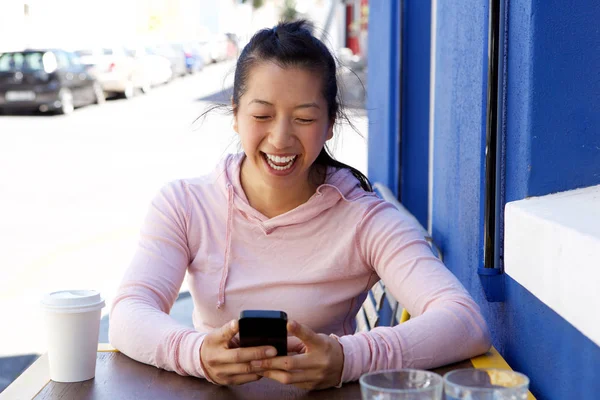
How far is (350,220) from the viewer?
2.34m

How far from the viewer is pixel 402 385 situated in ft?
4.73

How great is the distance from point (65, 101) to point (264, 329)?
18.1 meters

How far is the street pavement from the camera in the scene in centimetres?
569

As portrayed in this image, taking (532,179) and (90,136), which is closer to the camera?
(532,179)

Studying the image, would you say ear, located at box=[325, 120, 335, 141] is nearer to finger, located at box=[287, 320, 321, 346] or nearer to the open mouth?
the open mouth

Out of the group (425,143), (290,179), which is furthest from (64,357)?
(425,143)

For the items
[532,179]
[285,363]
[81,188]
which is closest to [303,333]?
[285,363]

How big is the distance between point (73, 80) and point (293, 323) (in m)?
18.5

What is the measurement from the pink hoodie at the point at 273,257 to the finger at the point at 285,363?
0.41 meters

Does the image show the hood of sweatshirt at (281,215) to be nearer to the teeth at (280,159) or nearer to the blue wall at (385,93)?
the teeth at (280,159)

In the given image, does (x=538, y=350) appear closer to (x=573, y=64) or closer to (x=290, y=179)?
(x=573, y=64)

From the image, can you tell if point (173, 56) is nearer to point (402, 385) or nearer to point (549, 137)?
point (549, 137)

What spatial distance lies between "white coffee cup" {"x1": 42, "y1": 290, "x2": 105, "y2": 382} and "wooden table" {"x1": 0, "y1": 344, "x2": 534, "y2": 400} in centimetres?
3

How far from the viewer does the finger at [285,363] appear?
69.7 inches
